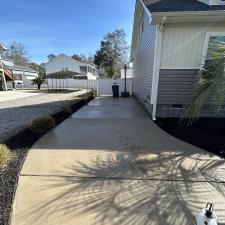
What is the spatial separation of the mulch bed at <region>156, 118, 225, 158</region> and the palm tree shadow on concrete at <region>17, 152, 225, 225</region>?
0.79 m

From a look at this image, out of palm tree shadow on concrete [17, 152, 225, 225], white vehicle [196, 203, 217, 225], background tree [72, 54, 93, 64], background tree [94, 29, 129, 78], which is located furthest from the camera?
background tree [72, 54, 93, 64]

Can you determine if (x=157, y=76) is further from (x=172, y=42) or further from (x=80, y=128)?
(x=80, y=128)

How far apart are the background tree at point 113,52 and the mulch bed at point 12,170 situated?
31072 mm

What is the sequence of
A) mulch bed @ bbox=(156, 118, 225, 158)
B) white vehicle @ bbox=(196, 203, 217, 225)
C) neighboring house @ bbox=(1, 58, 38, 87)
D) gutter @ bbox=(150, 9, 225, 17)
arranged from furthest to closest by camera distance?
neighboring house @ bbox=(1, 58, 38, 87) < gutter @ bbox=(150, 9, 225, 17) < mulch bed @ bbox=(156, 118, 225, 158) < white vehicle @ bbox=(196, 203, 217, 225)

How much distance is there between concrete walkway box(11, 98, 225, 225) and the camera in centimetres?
202

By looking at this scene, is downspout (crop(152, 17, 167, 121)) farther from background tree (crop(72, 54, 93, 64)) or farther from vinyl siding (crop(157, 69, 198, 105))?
background tree (crop(72, 54, 93, 64))

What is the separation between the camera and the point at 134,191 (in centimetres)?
243

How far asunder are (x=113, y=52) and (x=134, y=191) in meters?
35.2

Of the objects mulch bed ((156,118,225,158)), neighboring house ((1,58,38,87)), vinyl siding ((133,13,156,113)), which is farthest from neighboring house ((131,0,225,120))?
neighboring house ((1,58,38,87))

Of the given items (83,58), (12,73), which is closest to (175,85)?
(12,73)

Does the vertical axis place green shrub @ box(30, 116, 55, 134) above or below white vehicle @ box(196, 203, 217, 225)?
below

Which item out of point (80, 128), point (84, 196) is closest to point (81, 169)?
point (84, 196)

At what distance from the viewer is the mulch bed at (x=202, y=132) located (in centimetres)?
400

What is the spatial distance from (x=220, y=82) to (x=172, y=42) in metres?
3.12
